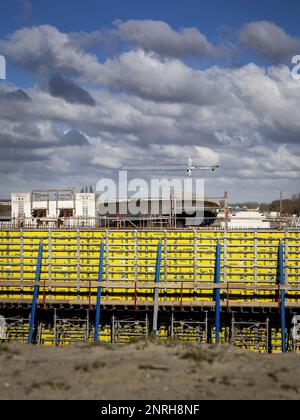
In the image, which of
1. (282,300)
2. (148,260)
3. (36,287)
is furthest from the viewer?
(148,260)

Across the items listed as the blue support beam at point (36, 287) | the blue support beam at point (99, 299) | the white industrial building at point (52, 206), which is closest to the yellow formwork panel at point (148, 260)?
the blue support beam at point (36, 287)

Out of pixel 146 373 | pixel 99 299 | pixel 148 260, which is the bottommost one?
pixel 146 373

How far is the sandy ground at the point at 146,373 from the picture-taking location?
345 inches

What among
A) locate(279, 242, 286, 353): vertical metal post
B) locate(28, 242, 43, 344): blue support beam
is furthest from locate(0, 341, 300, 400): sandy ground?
locate(28, 242, 43, 344): blue support beam

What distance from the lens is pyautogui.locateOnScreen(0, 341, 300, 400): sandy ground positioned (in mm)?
8758

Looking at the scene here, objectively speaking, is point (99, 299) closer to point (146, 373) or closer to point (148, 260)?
point (148, 260)

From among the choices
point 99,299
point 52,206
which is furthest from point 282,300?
point 52,206

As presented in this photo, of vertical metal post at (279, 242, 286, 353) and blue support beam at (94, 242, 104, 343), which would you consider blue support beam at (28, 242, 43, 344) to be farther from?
vertical metal post at (279, 242, 286, 353)

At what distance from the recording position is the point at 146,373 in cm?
959

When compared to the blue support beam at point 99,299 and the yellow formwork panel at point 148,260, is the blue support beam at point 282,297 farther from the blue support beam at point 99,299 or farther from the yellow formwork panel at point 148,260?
the blue support beam at point 99,299

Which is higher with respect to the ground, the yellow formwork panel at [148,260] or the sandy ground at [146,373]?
the yellow formwork panel at [148,260]
